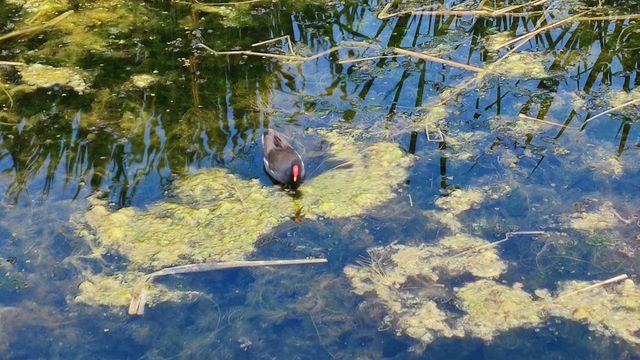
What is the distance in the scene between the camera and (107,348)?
3.87m

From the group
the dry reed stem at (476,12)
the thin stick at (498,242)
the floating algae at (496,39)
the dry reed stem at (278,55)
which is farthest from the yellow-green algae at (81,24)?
the thin stick at (498,242)

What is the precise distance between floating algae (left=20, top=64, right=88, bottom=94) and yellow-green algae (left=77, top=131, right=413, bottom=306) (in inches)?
61.4

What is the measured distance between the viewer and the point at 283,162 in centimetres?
479

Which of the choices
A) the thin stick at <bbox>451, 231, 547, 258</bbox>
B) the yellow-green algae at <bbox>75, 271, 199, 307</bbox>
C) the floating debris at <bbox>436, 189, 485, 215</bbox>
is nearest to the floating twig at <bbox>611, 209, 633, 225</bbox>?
the thin stick at <bbox>451, 231, 547, 258</bbox>

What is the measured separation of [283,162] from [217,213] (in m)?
0.51

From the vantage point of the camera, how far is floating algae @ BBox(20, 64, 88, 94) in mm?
5988

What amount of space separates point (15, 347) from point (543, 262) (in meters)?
2.79

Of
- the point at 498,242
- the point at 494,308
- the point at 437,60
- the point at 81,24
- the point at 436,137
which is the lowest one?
the point at 494,308

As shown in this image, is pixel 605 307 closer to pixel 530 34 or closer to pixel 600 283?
pixel 600 283

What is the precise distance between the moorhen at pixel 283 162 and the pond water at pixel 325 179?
0.11 metres

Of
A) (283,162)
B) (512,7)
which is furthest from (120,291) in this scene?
(512,7)

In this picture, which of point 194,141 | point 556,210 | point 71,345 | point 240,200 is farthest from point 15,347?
point 556,210

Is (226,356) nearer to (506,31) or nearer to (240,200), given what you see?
(240,200)

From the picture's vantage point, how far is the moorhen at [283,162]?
15.7ft
